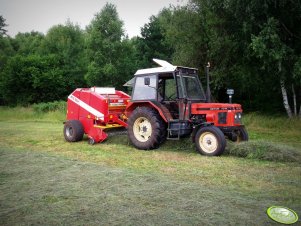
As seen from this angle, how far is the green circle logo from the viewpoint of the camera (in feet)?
12.7

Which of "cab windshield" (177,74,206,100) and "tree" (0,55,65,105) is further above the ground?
"tree" (0,55,65,105)

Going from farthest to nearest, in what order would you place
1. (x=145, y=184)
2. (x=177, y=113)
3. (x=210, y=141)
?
(x=177, y=113) < (x=210, y=141) < (x=145, y=184)

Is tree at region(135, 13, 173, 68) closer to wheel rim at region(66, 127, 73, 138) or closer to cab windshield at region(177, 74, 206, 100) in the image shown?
wheel rim at region(66, 127, 73, 138)

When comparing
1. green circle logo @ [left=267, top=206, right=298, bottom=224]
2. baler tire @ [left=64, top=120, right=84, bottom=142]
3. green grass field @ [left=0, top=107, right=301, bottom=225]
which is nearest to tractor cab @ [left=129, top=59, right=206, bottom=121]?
green grass field @ [left=0, top=107, right=301, bottom=225]

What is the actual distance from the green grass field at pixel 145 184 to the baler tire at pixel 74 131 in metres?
0.81

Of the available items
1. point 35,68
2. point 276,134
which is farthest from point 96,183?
point 35,68

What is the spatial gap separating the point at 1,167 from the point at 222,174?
4.16m

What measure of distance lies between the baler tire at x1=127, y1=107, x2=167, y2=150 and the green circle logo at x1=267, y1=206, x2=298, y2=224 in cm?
439

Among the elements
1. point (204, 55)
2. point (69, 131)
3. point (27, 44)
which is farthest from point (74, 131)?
point (27, 44)

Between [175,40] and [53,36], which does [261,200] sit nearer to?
[175,40]

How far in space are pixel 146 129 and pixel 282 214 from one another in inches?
199

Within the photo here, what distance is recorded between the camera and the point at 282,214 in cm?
404

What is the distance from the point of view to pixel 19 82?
30.0 m

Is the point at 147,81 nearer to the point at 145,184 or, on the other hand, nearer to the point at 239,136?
the point at 239,136
